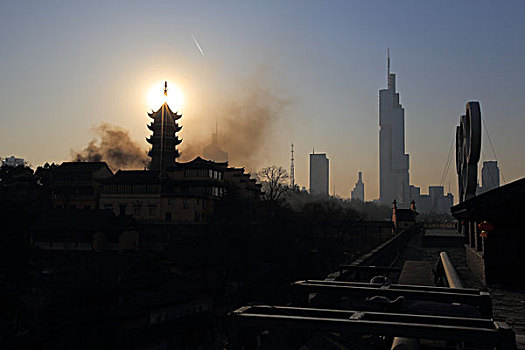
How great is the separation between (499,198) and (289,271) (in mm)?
37445

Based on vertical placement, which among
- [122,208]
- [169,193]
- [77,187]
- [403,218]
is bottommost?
[403,218]

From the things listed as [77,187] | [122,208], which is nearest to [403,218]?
[122,208]

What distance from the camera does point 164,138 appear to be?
9056cm

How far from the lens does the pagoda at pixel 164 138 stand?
88.9 metres

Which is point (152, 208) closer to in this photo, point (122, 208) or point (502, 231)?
point (122, 208)

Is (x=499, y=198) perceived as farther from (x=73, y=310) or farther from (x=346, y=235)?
(x=346, y=235)

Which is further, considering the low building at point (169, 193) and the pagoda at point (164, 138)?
the pagoda at point (164, 138)

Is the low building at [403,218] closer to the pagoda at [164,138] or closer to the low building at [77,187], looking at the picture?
the pagoda at [164,138]

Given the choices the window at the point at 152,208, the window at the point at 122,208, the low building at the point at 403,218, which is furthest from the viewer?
the low building at the point at 403,218

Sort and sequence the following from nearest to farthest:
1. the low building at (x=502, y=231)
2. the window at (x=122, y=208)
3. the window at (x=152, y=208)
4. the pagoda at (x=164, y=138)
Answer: the low building at (x=502, y=231) < the window at (x=152, y=208) < the window at (x=122, y=208) < the pagoda at (x=164, y=138)

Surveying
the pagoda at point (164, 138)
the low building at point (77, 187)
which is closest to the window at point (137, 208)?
the low building at point (77, 187)

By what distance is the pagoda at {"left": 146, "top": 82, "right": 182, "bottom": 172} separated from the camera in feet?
292

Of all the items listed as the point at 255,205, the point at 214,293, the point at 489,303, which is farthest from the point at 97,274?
the point at 489,303

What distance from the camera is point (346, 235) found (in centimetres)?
7256
